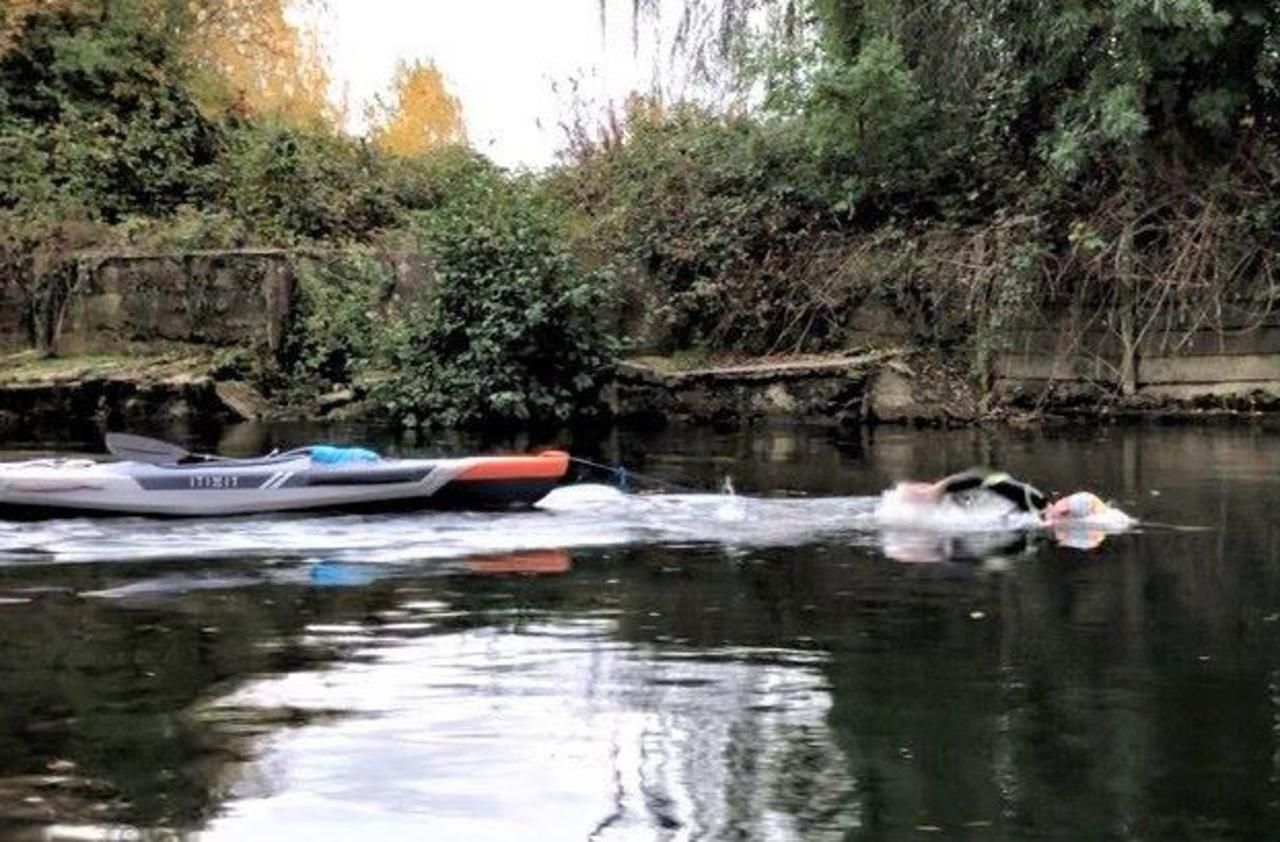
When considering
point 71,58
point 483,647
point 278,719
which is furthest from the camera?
point 71,58

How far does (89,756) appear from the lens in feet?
18.4

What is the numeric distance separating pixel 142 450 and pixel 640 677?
7.31 meters

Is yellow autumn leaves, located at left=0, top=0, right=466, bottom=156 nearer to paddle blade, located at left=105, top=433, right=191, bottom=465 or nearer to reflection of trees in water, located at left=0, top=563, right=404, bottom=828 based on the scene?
paddle blade, located at left=105, top=433, right=191, bottom=465

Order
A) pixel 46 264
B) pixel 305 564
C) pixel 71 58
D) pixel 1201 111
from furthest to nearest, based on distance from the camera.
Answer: pixel 71 58 < pixel 46 264 < pixel 1201 111 < pixel 305 564

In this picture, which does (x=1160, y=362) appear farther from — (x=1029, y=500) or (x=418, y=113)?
A: (x=418, y=113)

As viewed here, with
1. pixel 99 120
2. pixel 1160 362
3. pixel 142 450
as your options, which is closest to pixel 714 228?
pixel 1160 362

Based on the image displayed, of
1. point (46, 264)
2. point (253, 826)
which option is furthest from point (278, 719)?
point (46, 264)

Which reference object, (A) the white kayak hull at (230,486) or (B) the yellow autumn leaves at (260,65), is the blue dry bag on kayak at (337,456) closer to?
Result: (A) the white kayak hull at (230,486)

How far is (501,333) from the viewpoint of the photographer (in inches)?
872

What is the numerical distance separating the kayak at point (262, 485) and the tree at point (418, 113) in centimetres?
2269

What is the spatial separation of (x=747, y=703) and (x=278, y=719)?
183 cm

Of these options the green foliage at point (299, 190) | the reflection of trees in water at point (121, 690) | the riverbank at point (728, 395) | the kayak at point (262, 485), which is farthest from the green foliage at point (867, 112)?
the reflection of trees in water at point (121, 690)

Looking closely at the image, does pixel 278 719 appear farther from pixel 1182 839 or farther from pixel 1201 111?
pixel 1201 111

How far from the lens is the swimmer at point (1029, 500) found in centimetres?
1184
